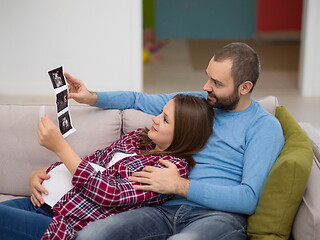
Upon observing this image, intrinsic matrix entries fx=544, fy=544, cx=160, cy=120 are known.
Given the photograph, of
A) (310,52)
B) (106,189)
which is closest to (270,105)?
(106,189)

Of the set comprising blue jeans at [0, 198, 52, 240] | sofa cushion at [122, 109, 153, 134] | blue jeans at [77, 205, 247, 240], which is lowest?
blue jeans at [0, 198, 52, 240]

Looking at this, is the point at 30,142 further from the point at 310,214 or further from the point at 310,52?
the point at 310,52

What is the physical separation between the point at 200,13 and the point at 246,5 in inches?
29.5

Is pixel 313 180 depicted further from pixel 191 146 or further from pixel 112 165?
pixel 112 165

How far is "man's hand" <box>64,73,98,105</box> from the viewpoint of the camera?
2.27m

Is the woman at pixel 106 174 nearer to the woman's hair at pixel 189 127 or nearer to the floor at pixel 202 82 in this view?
the woman's hair at pixel 189 127

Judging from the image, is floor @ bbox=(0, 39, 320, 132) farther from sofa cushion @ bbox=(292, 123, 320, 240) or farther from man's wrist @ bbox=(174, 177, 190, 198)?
man's wrist @ bbox=(174, 177, 190, 198)

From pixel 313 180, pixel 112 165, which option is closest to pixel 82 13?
pixel 112 165

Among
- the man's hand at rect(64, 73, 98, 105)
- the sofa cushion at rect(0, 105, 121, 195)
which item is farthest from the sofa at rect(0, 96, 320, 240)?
the man's hand at rect(64, 73, 98, 105)

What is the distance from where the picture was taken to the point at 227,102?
2105mm

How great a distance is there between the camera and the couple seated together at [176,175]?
190cm

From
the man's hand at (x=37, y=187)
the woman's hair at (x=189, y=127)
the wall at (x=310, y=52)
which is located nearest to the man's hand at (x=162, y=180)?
the woman's hair at (x=189, y=127)

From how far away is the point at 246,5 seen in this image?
8680 mm

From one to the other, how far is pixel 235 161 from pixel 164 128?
0.98 ft
